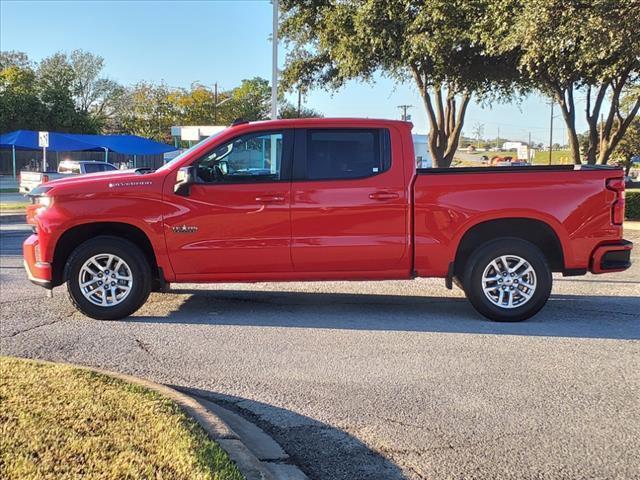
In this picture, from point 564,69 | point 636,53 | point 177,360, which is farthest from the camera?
point 564,69

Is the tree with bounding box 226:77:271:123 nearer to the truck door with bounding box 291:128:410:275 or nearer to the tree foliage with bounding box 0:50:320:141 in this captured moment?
the tree foliage with bounding box 0:50:320:141

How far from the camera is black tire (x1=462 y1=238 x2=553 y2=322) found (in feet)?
21.7

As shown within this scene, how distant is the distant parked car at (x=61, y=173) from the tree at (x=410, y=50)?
8.86 metres

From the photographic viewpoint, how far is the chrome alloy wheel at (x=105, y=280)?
657 cm

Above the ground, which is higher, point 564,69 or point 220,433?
point 564,69

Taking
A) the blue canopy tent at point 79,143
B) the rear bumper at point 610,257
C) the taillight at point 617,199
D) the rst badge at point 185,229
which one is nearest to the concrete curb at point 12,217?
the rst badge at point 185,229

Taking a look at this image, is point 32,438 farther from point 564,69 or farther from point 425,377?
point 564,69

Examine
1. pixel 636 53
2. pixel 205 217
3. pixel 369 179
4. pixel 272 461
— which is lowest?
pixel 272 461

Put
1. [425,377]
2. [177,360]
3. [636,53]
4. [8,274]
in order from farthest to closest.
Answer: [636,53]
[8,274]
[177,360]
[425,377]

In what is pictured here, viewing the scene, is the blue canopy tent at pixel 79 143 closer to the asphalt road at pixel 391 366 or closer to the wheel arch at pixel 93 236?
the asphalt road at pixel 391 366

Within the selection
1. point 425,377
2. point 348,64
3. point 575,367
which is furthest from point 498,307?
point 348,64

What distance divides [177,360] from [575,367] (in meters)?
3.34

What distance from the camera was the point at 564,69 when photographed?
16.4 metres

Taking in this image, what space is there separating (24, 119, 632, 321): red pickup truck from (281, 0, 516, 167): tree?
28.1 ft
